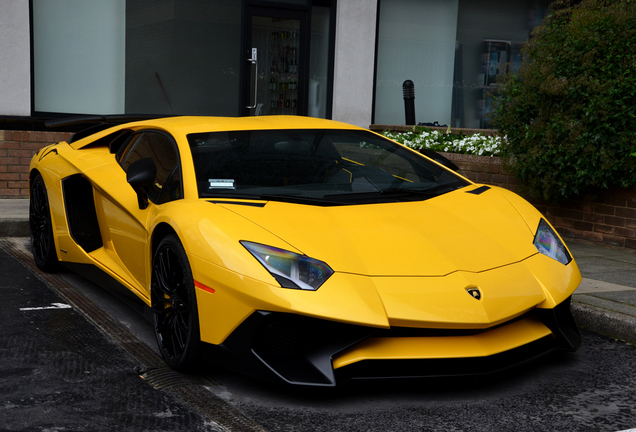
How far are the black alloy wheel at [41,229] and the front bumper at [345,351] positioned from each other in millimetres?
2753

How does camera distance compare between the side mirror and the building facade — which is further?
the building facade

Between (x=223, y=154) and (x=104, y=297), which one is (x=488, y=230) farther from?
(x=104, y=297)

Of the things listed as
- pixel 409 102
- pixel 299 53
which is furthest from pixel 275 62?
pixel 409 102

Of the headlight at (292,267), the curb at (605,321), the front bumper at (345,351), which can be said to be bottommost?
the curb at (605,321)

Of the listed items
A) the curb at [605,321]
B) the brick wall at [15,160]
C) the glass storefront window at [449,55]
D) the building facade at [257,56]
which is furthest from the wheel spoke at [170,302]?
the glass storefront window at [449,55]

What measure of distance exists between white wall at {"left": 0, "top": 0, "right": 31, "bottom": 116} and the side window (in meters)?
5.73

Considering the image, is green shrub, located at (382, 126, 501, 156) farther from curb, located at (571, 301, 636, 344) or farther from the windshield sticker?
the windshield sticker

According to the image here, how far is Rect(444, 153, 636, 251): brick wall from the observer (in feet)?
22.6

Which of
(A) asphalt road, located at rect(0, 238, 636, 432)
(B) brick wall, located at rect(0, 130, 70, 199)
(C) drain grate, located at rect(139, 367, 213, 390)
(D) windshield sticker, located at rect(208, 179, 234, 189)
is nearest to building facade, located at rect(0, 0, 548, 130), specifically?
(B) brick wall, located at rect(0, 130, 70, 199)

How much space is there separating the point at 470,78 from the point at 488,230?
10.2 meters

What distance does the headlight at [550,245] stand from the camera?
12.5 feet

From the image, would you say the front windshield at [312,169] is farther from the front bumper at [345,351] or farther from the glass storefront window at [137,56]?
the glass storefront window at [137,56]

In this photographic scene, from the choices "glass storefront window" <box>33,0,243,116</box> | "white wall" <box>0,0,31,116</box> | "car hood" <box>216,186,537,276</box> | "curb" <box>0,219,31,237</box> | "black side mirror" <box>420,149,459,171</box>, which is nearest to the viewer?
"car hood" <box>216,186,537,276</box>

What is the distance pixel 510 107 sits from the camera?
754 centimetres
